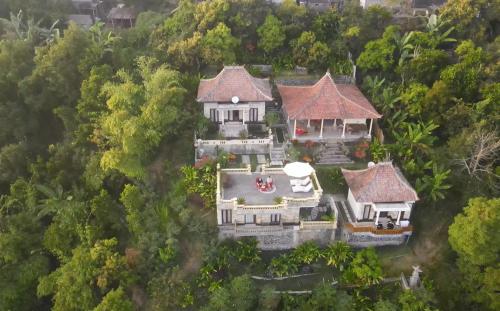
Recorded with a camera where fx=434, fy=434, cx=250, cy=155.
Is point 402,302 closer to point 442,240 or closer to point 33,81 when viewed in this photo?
point 442,240

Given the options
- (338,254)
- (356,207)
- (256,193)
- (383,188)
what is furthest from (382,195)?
(256,193)

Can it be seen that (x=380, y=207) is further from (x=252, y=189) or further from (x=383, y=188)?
(x=252, y=189)

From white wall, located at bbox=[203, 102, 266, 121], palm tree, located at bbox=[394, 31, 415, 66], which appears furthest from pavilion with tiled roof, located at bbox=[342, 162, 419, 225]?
palm tree, located at bbox=[394, 31, 415, 66]

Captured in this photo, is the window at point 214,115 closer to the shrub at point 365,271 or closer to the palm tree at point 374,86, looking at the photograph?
the palm tree at point 374,86

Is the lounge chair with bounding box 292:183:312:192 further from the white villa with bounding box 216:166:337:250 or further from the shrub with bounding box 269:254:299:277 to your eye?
the shrub with bounding box 269:254:299:277

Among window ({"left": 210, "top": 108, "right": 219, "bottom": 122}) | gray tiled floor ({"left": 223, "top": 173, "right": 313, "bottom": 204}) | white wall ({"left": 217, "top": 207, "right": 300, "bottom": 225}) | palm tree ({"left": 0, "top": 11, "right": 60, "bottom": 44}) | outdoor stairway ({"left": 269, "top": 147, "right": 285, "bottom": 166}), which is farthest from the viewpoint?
palm tree ({"left": 0, "top": 11, "right": 60, "bottom": 44})

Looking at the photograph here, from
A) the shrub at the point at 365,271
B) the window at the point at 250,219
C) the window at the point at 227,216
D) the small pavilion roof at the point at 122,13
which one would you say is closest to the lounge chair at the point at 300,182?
the window at the point at 250,219
